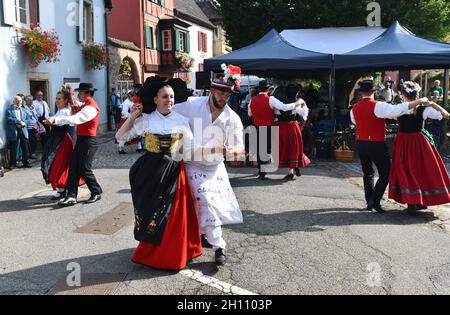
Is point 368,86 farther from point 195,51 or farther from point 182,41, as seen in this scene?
point 195,51

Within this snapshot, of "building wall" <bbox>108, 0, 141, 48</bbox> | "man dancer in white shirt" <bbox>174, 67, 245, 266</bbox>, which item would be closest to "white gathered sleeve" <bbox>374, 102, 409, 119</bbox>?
"man dancer in white shirt" <bbox>174, 67, 245, 266</bbox>

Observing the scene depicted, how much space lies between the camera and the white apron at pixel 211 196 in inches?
172

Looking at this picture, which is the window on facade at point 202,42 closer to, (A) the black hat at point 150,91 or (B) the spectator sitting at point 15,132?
(B) the spectator sitting at point 15,132

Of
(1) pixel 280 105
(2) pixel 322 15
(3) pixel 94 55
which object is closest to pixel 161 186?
(1) pixel 280 105

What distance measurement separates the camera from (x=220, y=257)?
442 centimetres

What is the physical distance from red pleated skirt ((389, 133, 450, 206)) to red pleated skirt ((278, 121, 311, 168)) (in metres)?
2.71

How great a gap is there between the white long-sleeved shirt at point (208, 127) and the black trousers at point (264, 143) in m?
4.54

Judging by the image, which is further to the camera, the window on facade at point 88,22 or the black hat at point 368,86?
the window on facade at point 88,22

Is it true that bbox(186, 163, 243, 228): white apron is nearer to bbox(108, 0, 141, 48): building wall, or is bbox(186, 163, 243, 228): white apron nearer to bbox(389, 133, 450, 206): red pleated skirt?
bbox(389, 133, 450, 206): red pleated skirt

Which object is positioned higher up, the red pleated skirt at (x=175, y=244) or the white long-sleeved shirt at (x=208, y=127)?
the white long-sleeved shirt at (x=208, y=127)

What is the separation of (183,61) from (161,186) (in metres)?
26.8

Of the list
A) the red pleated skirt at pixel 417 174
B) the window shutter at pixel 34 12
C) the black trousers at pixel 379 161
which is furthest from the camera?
the window shutter at pixel 34 12

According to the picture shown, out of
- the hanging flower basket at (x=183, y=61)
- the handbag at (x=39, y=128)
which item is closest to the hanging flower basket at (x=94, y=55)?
the handbag at (x=39, y=128)
